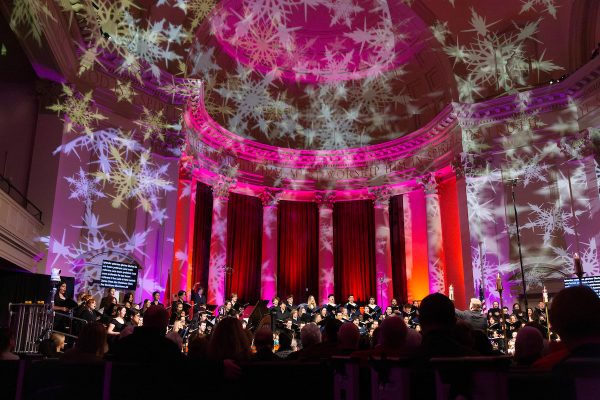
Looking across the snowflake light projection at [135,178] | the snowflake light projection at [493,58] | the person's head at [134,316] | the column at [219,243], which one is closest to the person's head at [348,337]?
the person's head at [134,316]

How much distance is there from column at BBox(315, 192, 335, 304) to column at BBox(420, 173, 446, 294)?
3723 mm

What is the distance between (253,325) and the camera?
12609mm

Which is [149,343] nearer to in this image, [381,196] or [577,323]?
[577,323]

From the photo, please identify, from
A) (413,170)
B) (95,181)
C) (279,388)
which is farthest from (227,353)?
(413,170)

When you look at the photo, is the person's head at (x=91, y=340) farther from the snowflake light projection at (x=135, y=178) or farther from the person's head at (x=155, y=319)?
the snowflake light projection at (x=135, y=178)

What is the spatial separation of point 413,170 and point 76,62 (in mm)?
11821

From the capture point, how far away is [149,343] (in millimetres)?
3748

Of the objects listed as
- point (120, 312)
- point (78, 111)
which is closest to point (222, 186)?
point (78, 111)

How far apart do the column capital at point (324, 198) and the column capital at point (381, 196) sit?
1642 mm

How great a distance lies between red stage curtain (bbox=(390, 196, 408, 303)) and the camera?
19.3 metres

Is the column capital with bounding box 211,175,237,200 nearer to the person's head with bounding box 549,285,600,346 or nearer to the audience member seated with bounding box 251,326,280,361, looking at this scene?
the audience member seated with bounding box 251,326,280,361

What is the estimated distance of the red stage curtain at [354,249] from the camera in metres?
19.9

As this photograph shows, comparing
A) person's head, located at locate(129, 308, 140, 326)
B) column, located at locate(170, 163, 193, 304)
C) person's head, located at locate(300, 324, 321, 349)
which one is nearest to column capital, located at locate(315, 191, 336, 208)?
column, located at locate(170, 163, 193, 304)

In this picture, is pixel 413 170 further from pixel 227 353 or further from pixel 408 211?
pixel 227 353
